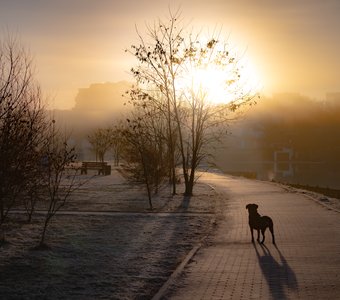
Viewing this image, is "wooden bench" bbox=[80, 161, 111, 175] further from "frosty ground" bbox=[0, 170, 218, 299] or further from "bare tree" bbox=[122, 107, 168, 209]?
"frosty ground" bbox=[0, 170, 218, 299]

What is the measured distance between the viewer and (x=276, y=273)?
8.99 meters

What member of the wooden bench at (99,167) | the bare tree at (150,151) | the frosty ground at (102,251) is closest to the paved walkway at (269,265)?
the frosty ground at (102,251)

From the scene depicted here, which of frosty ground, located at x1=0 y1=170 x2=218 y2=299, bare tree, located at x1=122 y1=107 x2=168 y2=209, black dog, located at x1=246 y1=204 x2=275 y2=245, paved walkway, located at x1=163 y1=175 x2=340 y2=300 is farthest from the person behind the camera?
bare tree, located at x1=122 y1=107 x2=168 y2=209

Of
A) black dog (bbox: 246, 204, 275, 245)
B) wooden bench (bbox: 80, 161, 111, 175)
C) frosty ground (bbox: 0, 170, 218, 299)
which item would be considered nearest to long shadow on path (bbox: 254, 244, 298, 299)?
black dog (bbox: 246, 204, 275, 245)

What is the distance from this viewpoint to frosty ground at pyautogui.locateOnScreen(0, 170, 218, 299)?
27.0ft

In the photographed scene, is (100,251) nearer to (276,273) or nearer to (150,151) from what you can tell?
(276,273)

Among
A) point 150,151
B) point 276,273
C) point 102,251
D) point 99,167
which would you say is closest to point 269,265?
point 276,273

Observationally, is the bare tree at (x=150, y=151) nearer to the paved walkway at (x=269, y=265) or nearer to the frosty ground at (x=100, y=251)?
the frosty ground at (x=100, y=251)

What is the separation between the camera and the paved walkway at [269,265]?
7.80 meters

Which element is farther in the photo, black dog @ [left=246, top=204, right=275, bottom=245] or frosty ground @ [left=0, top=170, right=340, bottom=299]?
black dog @ [left=246, top=204, right=275, bottom=245]

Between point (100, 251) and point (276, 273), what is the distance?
3758 millimetres

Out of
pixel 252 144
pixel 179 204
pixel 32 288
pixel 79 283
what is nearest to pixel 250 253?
pixel 79 283

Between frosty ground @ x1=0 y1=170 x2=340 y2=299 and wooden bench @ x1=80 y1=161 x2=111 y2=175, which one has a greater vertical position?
wooden bench @ x1=80 y1=161 x2=111 y2=175

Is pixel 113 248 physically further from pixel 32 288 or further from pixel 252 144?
pixel 252 144
